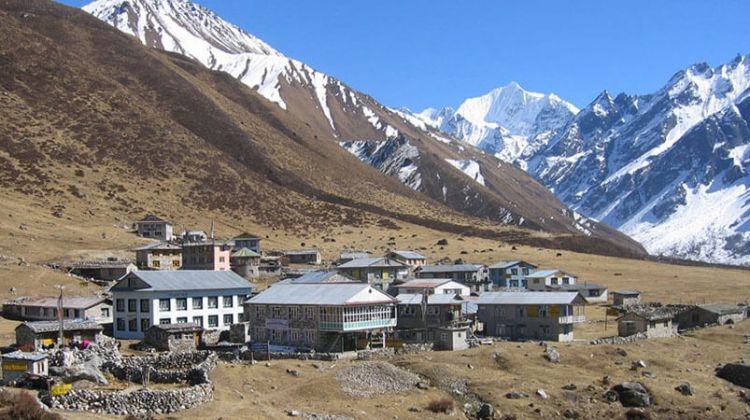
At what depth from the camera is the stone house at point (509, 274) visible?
12525 cm

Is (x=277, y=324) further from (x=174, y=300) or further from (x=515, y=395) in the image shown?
(x=515, y=395)

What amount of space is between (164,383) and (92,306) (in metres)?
25.4

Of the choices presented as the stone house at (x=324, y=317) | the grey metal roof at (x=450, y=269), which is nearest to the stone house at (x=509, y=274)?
the grey metal roof at (x=450, y=269)

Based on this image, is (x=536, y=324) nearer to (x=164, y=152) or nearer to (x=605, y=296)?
(x=605, y=296)

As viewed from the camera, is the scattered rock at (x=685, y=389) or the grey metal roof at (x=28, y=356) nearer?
the grey metal roof at (x=28, y=356)

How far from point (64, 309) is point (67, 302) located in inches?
41.3

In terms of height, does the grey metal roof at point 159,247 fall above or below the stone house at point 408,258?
above

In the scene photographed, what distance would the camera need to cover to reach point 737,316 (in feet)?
309

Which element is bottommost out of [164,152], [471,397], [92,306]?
[471,397]

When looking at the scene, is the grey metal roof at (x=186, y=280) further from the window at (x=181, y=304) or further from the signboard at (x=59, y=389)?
the signboard at (x=59, y=389)

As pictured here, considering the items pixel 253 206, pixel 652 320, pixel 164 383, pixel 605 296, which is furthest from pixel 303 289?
pixel 253 206

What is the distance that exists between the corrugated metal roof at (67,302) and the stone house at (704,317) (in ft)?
180

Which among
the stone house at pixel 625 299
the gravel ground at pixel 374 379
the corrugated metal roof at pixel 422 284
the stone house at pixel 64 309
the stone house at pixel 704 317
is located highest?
the corrugated metal roof at pixel 422 284

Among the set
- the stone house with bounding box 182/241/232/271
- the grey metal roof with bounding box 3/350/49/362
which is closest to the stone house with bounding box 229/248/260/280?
the stone house with bounding box 182/241/232/271
